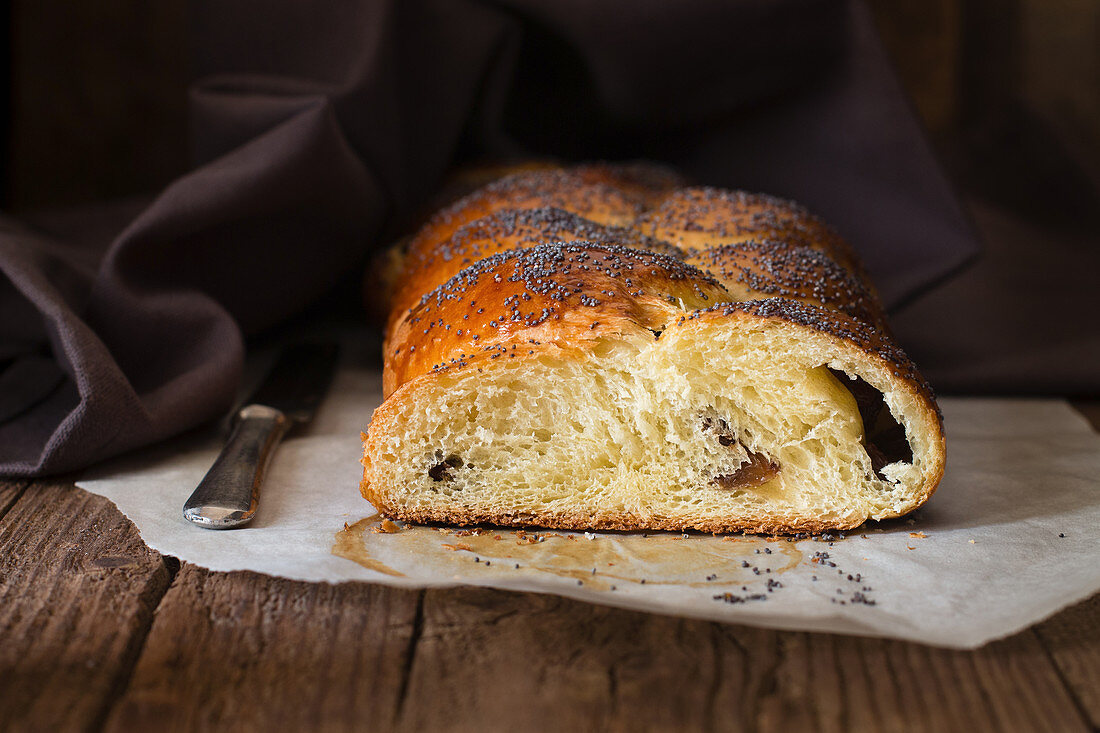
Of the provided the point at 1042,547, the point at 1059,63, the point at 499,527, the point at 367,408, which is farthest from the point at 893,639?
the point at 1059,63

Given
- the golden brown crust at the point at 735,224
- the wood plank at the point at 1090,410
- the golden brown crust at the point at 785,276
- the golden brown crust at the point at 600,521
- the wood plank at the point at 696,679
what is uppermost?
the golden brown crust at the point at 785,276

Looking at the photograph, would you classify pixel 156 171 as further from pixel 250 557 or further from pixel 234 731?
pixel 234 731

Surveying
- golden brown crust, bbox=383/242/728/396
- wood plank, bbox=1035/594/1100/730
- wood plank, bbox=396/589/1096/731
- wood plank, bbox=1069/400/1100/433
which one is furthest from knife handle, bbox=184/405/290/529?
wood plank, bbox=1069/400/1100/433

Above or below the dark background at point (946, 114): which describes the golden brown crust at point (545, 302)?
above

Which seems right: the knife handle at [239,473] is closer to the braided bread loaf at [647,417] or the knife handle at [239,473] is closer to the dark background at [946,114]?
the braided bread loaf at [647,417]

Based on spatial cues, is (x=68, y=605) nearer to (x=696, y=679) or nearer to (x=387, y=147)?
(x=696, y=679)

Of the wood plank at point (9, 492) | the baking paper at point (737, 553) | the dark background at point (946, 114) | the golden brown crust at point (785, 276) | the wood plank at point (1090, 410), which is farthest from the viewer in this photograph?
the dark background at point (946, 114)

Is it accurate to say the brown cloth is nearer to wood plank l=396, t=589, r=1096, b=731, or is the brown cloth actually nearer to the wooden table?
the wooden table

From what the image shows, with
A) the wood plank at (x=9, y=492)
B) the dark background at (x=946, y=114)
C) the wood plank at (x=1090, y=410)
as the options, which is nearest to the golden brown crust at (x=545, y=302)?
the wood plank at (x=9, y=492)
